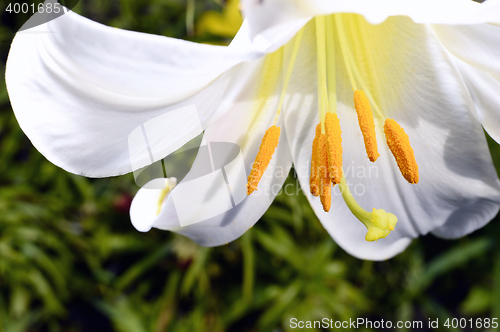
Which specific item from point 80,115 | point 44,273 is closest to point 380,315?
point 44,273

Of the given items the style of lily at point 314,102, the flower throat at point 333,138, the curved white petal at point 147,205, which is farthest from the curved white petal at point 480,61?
the curved white petal at point 147,205

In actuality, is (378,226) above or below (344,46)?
below

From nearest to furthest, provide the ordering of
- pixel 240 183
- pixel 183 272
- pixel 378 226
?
pixel 378 226 → pixel 240 183 → pixel 183 272

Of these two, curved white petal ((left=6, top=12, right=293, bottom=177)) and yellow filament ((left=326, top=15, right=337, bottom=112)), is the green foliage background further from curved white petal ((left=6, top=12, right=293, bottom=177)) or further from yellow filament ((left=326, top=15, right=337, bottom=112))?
curved white petal ((left=6, top=12, right=293, bottom=177))

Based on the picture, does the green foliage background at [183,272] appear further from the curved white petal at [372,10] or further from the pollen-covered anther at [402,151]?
the curved white petal at [372,10]

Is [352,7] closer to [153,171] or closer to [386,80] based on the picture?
[386,80]

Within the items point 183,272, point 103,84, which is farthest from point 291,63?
point 183,272

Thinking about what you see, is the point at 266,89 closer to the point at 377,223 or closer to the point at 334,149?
the point at 334,149
